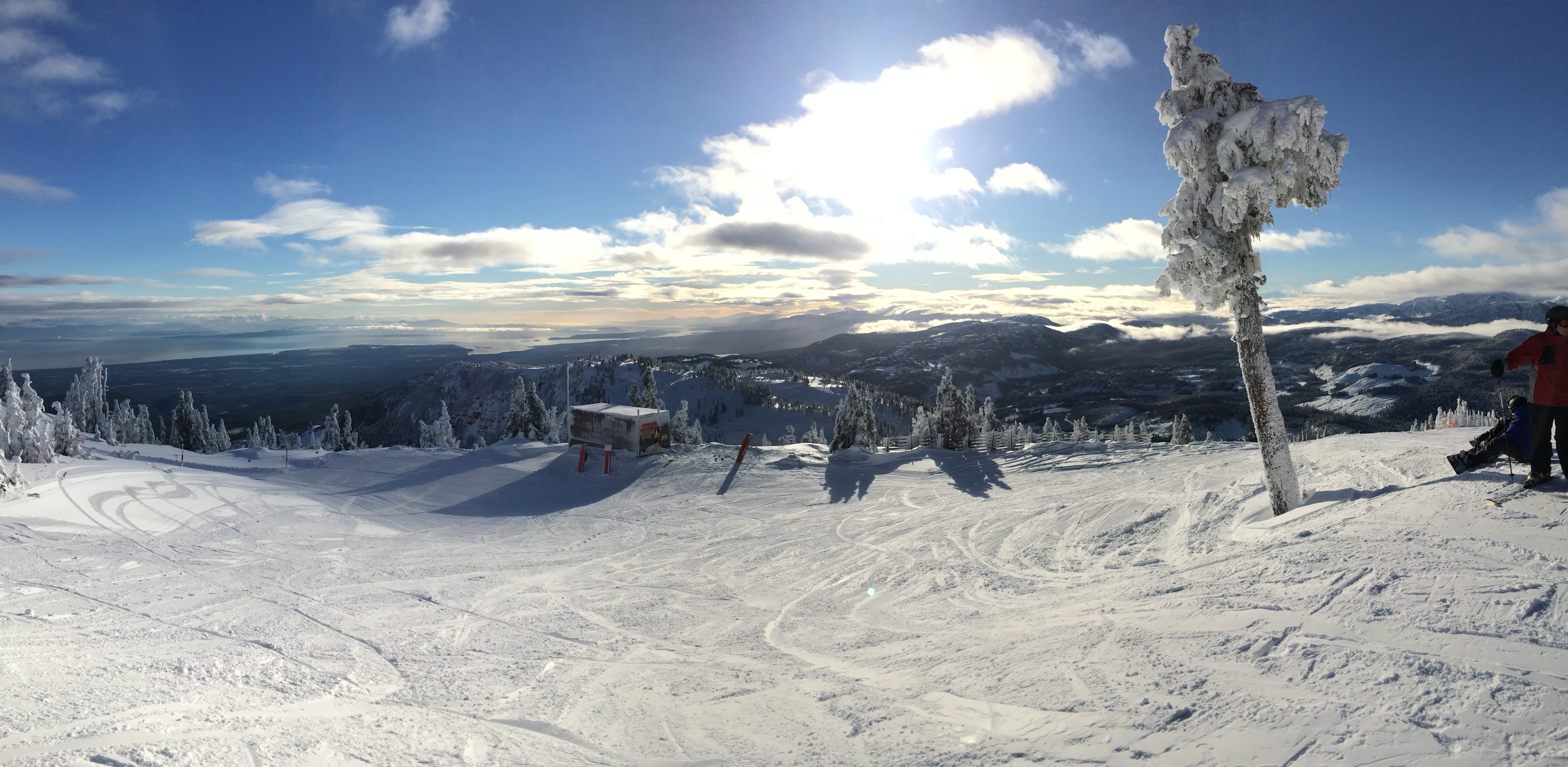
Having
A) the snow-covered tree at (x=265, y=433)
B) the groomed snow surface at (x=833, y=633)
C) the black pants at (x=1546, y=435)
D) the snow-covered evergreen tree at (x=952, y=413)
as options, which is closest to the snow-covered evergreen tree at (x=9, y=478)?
the groomed snow surface at (x=833, y=633)

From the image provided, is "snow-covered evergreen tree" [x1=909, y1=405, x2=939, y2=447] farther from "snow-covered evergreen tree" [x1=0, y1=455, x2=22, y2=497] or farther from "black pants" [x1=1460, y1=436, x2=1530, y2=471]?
"snow-covered evergreen tree" [x1=0, y1=455, x2=22, y2=497]

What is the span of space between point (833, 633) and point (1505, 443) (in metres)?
9.09

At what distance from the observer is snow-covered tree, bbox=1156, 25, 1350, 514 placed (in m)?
9.52

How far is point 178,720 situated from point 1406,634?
10.4 m

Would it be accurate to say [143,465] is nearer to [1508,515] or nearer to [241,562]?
[241,562]

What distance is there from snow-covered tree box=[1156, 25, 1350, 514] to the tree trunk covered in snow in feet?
0.05

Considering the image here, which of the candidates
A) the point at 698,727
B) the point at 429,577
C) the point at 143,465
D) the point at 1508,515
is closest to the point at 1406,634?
the point at 1508,515

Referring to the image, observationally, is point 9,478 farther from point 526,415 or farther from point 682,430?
point 682,430

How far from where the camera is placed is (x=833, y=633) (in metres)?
8.65

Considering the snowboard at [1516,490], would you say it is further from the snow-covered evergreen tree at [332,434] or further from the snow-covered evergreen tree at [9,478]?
the snow-covered evergreen tree at [332,434]

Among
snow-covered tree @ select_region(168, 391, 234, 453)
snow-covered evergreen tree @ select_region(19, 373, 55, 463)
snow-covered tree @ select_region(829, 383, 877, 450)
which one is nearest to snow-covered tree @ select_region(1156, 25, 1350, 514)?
snow-covered tree @ select_region(829, 383, 877, 450)

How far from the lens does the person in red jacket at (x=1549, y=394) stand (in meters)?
6.79

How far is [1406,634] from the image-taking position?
4988 mm

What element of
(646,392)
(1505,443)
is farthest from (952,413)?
(1505,443)
